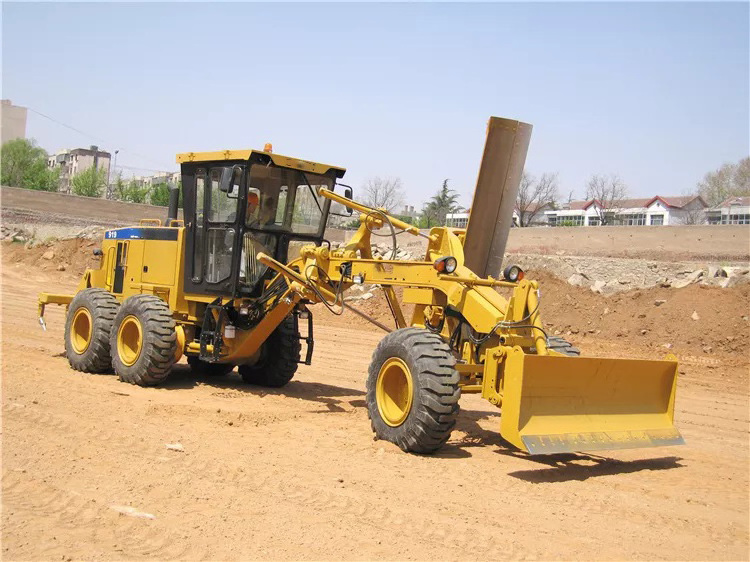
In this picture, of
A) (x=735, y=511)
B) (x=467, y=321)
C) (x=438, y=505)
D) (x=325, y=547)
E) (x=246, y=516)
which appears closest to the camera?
(x=325, y=547)

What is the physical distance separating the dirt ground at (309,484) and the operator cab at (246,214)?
1.56 m

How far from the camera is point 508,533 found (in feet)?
17.5

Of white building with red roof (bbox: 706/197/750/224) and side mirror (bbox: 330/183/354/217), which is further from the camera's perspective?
white building with red roof (bbox: 706/197/750/224)

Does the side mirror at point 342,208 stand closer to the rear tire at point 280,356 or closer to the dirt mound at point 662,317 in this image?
the rear tire at point 280,356

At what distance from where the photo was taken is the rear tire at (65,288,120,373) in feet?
36.0

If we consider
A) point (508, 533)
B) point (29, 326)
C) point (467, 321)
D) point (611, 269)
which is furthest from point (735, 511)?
point (611, 269)

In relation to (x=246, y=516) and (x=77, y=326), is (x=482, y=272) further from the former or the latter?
(x=77, y=326)

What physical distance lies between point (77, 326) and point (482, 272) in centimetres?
620

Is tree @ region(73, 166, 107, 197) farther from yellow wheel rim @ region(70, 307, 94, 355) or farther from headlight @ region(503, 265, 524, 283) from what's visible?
headlight @ region(503, 265, 524, 283)

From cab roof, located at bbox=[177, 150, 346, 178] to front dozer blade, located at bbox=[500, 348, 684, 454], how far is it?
175 inches

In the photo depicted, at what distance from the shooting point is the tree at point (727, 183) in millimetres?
64700

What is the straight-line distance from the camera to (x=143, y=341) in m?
10.1

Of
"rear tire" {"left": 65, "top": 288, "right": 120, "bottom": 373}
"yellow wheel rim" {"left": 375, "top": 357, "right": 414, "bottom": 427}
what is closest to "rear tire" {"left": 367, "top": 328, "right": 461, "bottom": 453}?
"yellow wheel rim" {"left": 375, "top": 357, "right": 414, "bottom": 427}

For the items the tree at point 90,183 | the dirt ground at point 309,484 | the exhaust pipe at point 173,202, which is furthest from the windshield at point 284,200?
the tree at point 90,183
